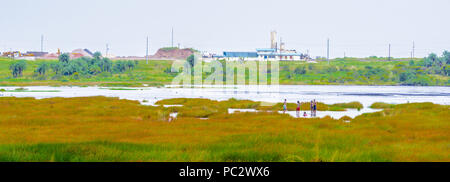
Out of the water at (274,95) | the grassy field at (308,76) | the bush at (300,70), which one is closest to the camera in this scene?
the water at (274,95)

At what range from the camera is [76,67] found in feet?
558

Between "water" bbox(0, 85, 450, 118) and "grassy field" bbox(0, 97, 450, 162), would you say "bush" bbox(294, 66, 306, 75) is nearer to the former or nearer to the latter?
"water" bbox(0, 85, 450, 118)

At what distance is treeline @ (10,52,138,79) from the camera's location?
16338 cm

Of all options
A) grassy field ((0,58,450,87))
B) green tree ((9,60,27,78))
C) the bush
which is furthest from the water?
green tree ((9,60,27,78))

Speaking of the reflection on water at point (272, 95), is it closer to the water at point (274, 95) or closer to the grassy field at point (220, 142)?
the water at point (274, 95)

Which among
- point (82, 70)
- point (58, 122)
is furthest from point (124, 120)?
point (82, 70)

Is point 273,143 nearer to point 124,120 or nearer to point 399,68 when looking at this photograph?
point 124,120

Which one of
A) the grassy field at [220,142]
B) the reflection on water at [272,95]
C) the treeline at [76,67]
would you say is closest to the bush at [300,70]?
the treeline at [76,67]

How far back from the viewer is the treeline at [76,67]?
163375 millimetres

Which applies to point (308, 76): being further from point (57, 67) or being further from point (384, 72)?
point (57, 67)

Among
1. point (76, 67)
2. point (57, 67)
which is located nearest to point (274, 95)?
point (76, 67)

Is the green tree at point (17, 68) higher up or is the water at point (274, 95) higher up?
the green tree at point (17, 68)
